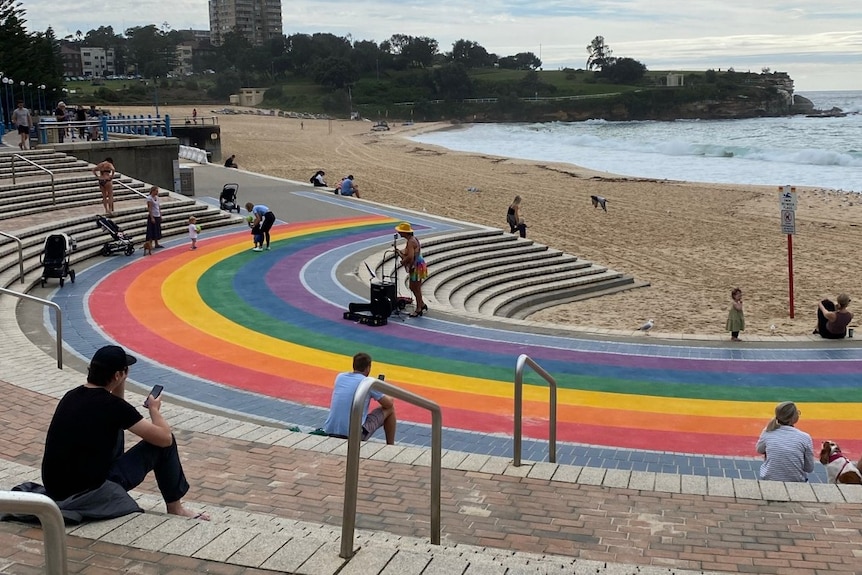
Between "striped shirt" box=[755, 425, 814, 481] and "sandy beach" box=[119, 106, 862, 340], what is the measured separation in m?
9.03

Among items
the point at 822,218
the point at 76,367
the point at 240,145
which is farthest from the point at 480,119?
the point at 76,367

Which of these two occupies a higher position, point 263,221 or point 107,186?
point 107,186

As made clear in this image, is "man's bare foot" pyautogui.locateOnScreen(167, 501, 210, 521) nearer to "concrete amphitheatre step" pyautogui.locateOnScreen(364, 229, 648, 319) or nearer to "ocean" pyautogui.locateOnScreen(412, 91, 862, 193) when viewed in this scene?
"concrete amphitheatre step" pyautogui.locateOnScreen(364, 229, 648, 319)

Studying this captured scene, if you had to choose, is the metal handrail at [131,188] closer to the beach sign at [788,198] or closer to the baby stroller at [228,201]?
the baby stroller at [228,201]

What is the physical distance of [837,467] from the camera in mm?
7426

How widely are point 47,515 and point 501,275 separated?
16.2 metres

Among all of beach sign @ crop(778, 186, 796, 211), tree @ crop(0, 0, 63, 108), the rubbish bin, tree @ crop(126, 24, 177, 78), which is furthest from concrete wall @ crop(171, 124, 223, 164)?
tree @ crop(126, 24, 177, 78)

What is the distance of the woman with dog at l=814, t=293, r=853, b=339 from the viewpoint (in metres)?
13.8

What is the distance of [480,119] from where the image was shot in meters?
149

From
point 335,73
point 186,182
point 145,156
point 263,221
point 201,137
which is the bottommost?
point 263,221

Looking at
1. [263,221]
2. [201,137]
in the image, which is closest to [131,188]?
[263,221]

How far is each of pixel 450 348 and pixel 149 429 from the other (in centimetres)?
796

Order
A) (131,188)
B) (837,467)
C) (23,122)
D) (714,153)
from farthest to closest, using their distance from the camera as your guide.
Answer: (714,153), (23,122), (131,188), (837,467)

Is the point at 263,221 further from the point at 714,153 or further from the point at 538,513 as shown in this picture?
the point at 714,153
